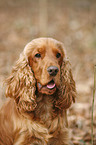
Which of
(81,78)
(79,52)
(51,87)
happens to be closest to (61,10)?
(79,52)

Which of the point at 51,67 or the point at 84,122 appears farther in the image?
the point at 84,122

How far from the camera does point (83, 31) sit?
11172 mm

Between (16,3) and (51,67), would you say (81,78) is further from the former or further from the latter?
(16,3)

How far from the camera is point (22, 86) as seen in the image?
9.43 feet

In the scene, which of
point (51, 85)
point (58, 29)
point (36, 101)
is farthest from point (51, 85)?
point (58, 29)

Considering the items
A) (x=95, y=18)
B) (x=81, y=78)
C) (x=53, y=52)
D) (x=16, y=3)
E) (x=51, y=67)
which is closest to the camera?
(x=51, y=67)

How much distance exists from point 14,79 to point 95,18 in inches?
404

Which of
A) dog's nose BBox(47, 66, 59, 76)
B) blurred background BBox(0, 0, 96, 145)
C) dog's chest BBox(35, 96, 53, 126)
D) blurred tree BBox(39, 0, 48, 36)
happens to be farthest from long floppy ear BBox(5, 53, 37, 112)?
blurred tree BBox(39, 0, 48, 36)

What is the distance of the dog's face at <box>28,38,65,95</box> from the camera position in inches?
98.0

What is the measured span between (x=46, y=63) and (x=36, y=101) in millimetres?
590

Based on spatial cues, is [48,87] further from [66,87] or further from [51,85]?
[66,87]

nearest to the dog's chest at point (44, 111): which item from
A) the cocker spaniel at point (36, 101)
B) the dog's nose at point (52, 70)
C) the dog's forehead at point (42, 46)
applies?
the cocker spaniel at point (36, 101)

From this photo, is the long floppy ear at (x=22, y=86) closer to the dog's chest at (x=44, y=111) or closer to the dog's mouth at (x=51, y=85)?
the dog's chest at (x=44, y=111)

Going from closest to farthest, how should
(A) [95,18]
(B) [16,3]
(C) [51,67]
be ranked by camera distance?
(C) [51,67]
(A) [95,18]
(B) [16,3]
